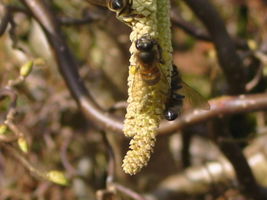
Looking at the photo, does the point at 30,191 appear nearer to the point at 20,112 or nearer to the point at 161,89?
the point at 20,112

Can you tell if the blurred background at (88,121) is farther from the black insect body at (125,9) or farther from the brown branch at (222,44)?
the black insect body at (125,9)

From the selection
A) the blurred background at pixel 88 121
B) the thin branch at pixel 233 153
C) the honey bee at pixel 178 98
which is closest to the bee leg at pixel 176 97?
the honey bee at pixel 178 98

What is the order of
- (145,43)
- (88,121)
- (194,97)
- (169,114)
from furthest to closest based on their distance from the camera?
(88,121) → (194,97) → (169,114) → (145,43)

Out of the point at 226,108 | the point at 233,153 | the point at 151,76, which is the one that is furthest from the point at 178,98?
the point at 233,153

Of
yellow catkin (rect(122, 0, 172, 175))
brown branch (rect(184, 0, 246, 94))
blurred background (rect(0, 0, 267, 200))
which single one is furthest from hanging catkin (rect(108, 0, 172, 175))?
blurred background (rect(0, 0, 267, 200))

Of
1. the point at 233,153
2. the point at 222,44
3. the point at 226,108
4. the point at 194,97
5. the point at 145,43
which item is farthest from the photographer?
the point at 233,153

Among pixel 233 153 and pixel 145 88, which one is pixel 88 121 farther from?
pixel 145 88

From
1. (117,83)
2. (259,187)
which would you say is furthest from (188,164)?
(259,187)

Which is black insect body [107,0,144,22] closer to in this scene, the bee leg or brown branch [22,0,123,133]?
the bee leg
